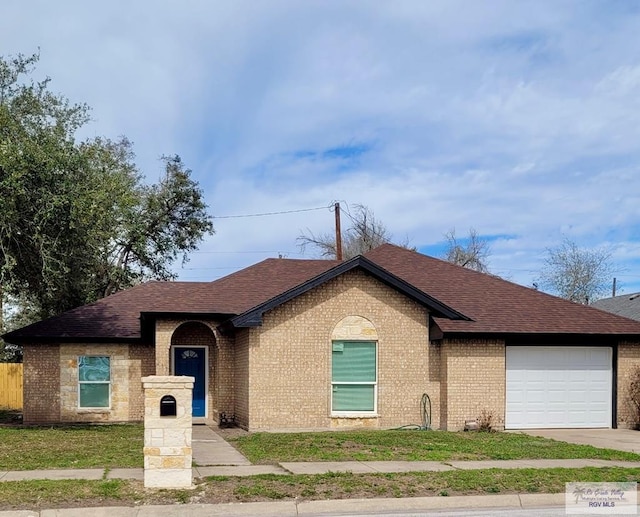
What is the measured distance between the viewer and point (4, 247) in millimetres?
17578

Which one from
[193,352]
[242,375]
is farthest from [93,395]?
[242,375]

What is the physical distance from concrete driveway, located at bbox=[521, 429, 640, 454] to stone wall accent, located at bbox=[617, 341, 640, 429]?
402 mm

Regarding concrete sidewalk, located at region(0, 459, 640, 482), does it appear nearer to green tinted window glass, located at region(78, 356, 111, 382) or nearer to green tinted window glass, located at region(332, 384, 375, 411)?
green tinted window glass, located at region(332, 384, 375, 411)

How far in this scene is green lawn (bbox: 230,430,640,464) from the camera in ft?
45.9

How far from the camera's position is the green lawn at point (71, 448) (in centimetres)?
1270

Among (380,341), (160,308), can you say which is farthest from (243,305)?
(380,341)

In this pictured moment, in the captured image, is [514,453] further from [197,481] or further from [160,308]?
[160,308]

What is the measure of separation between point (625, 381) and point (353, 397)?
7.57 meters

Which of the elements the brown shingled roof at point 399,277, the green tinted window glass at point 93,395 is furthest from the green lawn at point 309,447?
the green tinted window glass at point 93,395

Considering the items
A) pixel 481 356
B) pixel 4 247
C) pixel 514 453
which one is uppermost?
pixel 4 247

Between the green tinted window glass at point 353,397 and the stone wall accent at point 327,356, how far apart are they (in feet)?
0.75

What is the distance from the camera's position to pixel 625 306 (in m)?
35.9

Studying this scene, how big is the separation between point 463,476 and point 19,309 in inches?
1448

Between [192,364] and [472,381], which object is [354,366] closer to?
[472,381]
